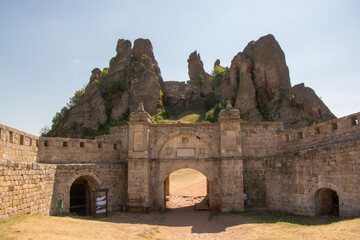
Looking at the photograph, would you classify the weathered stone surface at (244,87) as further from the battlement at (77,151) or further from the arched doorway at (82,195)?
the arched doorway at (82,195)

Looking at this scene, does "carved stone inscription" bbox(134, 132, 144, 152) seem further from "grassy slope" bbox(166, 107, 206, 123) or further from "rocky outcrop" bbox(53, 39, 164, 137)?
"grassy slope" bbox(166, 107, 206, 123)

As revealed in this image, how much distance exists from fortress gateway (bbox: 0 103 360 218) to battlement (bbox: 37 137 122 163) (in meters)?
0.05

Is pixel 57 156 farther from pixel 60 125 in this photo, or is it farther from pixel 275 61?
pixel 275 61

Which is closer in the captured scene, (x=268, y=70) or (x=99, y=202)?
(x=99, y=202)

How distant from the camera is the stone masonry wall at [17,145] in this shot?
35.2 ft

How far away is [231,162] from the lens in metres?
16.0

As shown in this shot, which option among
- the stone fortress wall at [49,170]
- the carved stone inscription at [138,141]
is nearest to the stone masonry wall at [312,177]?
the carved stone inscription at [138,141]

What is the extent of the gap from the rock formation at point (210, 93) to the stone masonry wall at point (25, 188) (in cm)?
2586

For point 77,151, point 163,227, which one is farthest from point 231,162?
point 77,151

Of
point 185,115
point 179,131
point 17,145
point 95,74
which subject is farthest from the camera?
point 95,74

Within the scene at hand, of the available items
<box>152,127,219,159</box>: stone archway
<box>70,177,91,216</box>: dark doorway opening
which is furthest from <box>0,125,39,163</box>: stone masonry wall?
<box>152,127,219,159</box>: stone archway

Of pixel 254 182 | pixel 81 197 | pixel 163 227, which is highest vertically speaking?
pixel 254 182

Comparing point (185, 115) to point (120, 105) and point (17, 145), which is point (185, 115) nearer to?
point (120, 105)

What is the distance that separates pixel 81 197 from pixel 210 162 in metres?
8.49
